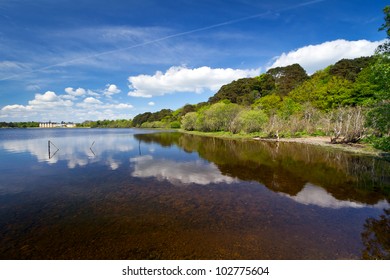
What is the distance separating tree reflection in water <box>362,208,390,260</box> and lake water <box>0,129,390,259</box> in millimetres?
43

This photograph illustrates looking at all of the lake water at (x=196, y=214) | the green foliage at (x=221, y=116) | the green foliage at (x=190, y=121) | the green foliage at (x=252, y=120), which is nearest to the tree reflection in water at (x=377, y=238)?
the lake water at (x=196, y=214)

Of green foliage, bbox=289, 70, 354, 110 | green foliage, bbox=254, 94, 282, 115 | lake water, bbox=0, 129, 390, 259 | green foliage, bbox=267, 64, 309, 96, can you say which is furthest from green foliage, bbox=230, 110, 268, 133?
lake water, bbox=0, 129, 390, 259

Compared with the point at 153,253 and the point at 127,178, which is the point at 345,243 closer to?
the point at 153,253

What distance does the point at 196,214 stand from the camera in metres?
11.6

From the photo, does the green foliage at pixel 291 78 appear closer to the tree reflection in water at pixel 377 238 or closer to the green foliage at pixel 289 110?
the green foliage at pixel 289 110

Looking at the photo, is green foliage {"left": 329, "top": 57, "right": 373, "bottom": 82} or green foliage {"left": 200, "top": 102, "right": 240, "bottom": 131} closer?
green foliage {"left": 329, "top": 57, "right": 373, "bottom": 82}

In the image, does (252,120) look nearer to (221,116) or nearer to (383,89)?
(221,116)

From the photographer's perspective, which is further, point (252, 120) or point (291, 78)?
point (291, 78)

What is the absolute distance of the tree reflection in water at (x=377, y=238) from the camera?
7.87 meters

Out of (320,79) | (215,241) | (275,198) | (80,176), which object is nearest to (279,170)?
(275,198)

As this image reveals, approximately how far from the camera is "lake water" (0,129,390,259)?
832cm

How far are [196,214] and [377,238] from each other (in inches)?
331

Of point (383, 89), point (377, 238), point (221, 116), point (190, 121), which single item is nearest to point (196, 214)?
point (377, 238)

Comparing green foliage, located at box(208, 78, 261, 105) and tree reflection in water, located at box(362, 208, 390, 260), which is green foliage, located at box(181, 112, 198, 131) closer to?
green foliage, located at box(208, 78, 261, 105)
